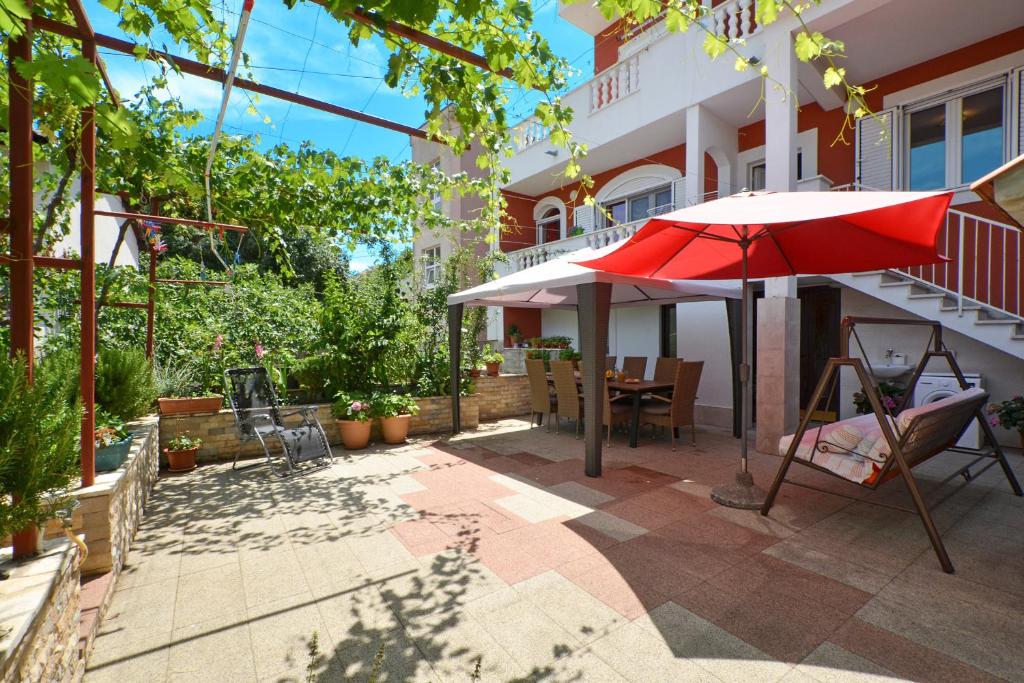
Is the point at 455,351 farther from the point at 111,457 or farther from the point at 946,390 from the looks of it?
the point at 946,390

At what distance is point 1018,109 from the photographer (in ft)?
19.1

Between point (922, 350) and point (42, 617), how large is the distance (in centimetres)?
841

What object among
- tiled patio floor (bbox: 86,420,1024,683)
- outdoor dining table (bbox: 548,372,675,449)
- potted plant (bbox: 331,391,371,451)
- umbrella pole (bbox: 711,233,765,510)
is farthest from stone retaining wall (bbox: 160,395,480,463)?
umbrella pole (bbox: 711,233,765,510)

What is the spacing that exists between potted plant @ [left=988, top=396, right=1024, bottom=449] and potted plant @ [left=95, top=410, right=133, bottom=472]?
831 cm

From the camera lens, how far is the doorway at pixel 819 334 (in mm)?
7711

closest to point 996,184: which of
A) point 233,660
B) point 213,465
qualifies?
point 233,660

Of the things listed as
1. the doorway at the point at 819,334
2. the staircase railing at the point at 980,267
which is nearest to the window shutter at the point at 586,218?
the doorway at the point at 819,334

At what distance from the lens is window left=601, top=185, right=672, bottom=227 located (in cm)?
976

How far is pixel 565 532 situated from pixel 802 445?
1863mm

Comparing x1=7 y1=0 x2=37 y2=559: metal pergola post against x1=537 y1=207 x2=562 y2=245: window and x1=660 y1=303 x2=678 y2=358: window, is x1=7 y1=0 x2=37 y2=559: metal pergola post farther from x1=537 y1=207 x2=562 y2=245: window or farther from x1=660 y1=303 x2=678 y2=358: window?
x1=537 y1=207 x2=562 y2=245: window

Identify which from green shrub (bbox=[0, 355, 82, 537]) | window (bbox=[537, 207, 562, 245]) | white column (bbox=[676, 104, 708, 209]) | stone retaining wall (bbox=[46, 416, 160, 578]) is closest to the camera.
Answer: green shrub (bbox=[0, 355, 82, 537])

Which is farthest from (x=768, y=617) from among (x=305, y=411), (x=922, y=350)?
(x=922, y=350)

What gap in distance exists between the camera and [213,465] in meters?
5.42

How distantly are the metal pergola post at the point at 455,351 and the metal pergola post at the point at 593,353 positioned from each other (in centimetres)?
254
